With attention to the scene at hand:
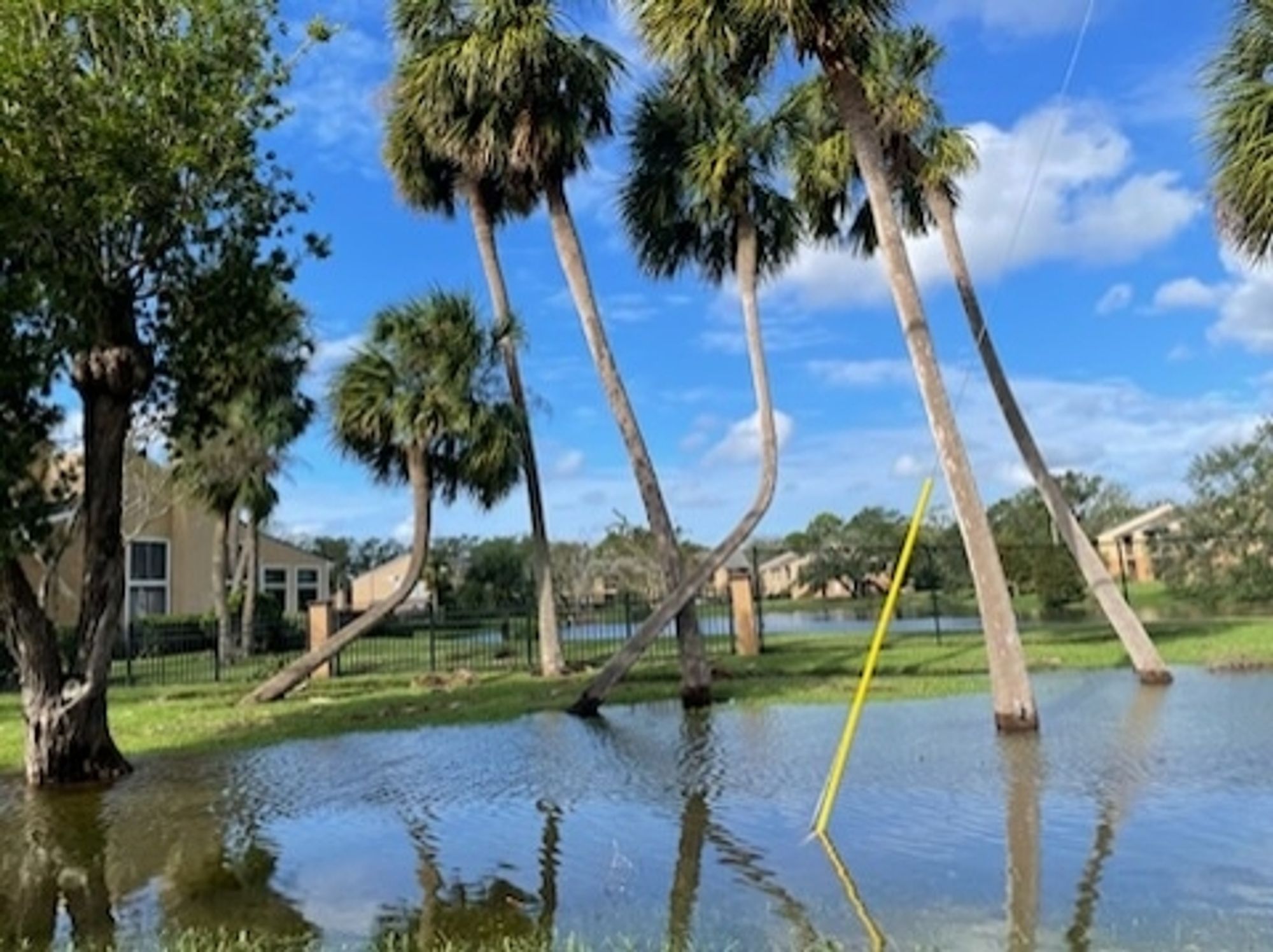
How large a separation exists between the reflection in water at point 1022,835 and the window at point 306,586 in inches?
1736

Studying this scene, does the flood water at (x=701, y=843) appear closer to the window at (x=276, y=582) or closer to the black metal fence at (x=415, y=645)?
the black metal fence at (x=415, y=645)

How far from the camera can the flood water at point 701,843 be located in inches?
217

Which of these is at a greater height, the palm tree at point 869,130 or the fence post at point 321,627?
the palm tree at point 869,130

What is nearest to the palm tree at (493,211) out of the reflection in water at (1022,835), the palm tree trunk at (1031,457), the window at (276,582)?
Answer: the palm tree trunk at (1031,457)

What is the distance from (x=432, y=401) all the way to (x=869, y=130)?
9330 mm

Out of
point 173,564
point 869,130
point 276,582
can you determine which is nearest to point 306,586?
point 276,582

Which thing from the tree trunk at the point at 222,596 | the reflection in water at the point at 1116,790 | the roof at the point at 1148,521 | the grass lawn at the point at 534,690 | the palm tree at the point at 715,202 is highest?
the palm tree at the point at 715,202

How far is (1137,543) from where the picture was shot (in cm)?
3447

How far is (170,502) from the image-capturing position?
33.4m

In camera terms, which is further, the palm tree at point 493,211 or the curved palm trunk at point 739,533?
the palm tree at point 493,211

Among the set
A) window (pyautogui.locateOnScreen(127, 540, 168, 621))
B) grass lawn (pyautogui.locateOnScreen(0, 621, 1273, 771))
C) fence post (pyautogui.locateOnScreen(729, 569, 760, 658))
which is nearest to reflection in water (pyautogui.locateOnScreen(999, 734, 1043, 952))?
grass lawn (pyautogui.locateOnScreen(0, 621, 1273, 771))

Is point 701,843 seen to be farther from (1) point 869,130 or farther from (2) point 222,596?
(2) point 222,596

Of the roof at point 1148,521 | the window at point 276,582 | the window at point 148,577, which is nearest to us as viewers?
the window at point 148,577

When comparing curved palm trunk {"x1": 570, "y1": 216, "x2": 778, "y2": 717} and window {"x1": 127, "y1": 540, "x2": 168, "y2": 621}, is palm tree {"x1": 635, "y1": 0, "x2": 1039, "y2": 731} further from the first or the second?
window {"x1": 127, "y1": 540, "x2": 168, "y2": 621}
